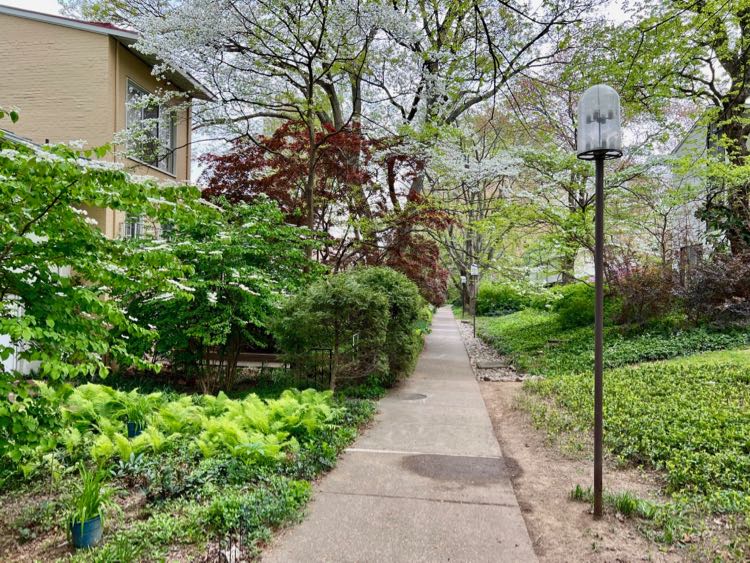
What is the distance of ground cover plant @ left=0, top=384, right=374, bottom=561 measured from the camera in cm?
296

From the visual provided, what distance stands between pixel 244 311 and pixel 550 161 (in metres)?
7.60

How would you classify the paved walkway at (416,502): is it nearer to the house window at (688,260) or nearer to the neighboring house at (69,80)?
the house window at (688,260)

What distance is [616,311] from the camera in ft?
39.9

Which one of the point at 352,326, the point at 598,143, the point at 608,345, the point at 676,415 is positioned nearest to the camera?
the point at 598,143

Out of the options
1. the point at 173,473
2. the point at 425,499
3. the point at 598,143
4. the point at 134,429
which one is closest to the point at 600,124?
the point at 598,143

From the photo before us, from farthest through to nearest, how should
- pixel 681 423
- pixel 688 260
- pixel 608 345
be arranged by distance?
1. pixel 688 260
2. pixel 608 345
3. pixel 681 423

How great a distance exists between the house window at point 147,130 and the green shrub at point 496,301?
16.7 meters

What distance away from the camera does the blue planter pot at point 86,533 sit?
9.29ft

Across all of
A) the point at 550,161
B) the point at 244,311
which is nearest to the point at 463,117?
the point at 550,161

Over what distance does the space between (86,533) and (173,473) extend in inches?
32.3

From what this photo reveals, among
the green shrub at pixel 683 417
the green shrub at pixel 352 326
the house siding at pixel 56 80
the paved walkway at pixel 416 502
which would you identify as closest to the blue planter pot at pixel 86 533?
the paved walkway at pixel 416 502

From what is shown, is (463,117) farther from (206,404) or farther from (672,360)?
(206,404)

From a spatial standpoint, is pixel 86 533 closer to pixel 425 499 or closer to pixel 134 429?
pixel 134 429

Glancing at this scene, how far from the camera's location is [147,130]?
31.1 ft
